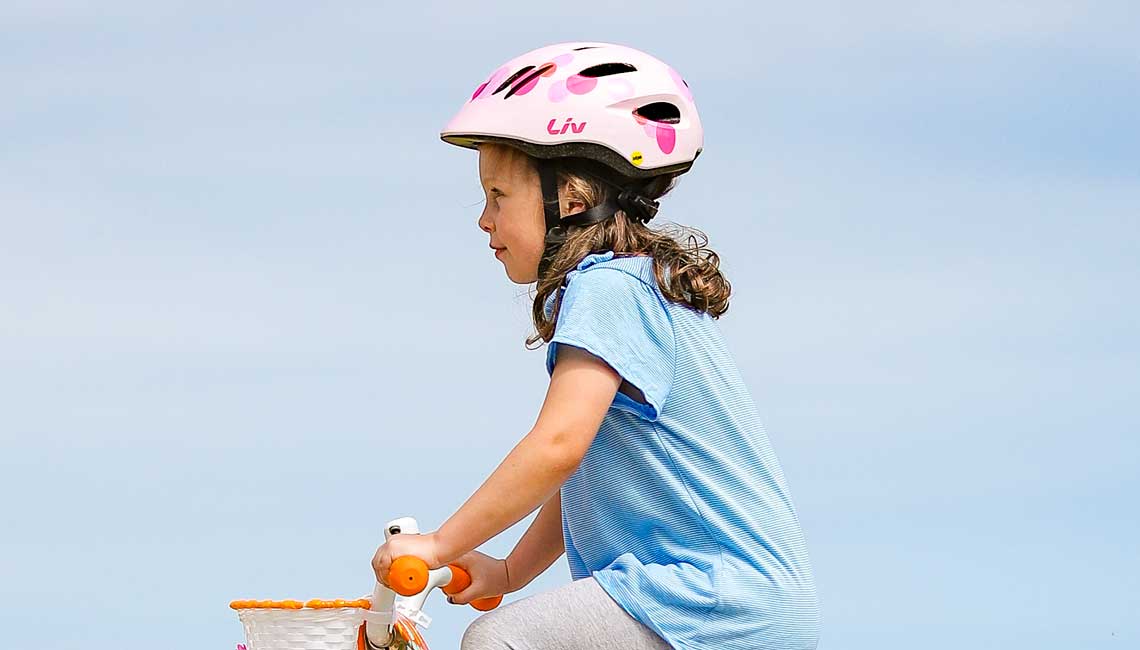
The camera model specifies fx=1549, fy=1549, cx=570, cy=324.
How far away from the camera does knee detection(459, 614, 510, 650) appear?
355 cm

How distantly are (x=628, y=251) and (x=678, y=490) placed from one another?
25.3 inches

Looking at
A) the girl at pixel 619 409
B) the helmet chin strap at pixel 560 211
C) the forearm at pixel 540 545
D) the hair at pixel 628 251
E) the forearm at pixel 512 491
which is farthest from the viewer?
the forearm at pixel 540 545

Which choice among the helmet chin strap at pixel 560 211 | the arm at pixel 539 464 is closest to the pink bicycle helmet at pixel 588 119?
the helmet chin strap at pixel 560 211

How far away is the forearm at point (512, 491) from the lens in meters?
3.45

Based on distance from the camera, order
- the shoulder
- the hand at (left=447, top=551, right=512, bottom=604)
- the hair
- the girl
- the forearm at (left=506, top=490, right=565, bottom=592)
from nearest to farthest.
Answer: the girl
the shoulder
the hair
the hand at (left=447, top=551, right=512, bottom=604)
the forearm at (left=506, top=490, right=565, bottom=592)

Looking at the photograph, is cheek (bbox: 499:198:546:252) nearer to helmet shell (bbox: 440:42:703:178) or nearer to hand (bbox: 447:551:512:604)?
helmet shell (bbox: 440:42:703:178)

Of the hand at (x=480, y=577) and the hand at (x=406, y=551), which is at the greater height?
the hand at (x=480, y=577)

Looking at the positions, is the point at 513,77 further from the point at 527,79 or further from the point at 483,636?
the point at 483,636

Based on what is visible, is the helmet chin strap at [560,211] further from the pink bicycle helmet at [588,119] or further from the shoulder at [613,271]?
the shoulder at [613,271]

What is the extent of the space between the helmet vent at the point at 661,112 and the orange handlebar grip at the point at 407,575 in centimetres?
140

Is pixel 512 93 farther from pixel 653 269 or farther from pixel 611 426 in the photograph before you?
pixel 611 426

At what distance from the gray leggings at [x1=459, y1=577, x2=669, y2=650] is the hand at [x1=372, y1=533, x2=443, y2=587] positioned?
21 cm

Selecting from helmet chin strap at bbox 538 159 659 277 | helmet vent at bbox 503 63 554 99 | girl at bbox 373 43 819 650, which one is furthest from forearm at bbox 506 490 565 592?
helmet vent at bbox 503 63 554 99

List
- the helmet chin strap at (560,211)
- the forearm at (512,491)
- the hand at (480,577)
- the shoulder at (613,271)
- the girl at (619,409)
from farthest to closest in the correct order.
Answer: the hand at (480,577) → the helmet chin strap at (560,211) → the shoulder at (613,271) → the girl at (619,409) → the forearm at (512,491)
